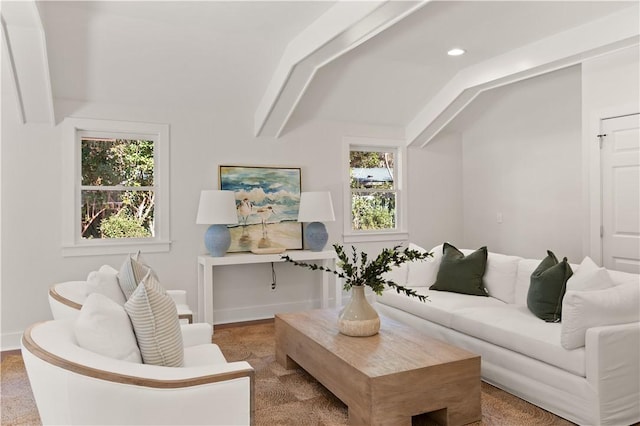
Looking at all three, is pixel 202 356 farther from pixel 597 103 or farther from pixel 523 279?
pixel 597 103

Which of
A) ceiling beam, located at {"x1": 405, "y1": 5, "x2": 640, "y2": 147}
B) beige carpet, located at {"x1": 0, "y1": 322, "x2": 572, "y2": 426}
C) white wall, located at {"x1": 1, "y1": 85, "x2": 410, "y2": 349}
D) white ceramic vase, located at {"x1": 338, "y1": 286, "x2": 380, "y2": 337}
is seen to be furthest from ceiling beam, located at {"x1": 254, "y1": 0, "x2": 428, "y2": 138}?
beige carpet, located at {"x1": 0, "y1": 322, "x2": 572, "y2": 426}

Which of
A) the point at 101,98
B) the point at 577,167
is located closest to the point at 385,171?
the point at 577,167

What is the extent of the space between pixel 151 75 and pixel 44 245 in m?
1.76

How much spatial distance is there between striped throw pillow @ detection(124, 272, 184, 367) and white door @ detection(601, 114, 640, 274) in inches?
141

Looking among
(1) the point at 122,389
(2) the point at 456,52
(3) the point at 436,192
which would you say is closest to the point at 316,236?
(3) the point at 436,192

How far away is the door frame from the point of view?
13.0 ft

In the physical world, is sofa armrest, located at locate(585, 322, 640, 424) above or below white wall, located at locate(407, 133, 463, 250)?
below

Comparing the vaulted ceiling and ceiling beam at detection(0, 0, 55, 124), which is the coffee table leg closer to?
the vaulted ceiling

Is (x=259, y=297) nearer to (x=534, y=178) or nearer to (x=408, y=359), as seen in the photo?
(x=408, y=359)

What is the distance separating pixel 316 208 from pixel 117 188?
1.92 meters

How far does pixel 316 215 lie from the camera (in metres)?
4.74

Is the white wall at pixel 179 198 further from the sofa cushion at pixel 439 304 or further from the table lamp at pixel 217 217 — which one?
the sofa cushion at pixel 439 304

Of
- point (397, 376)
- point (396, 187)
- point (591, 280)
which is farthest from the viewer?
point (396, 187)

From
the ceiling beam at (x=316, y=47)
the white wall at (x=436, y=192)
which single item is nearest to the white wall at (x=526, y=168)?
the white wall at (x=436, y=192)
